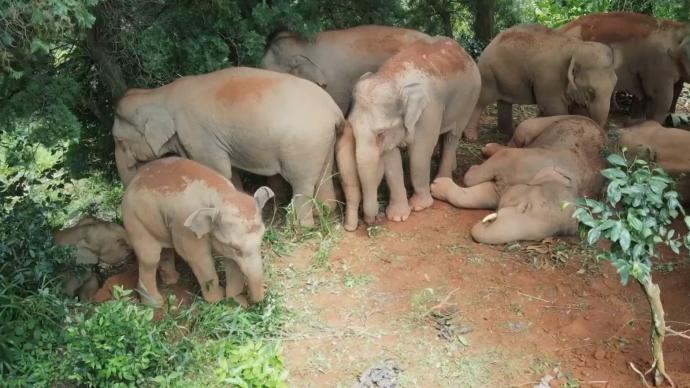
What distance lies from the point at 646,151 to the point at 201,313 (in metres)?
3.60

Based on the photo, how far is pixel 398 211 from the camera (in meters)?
6.05

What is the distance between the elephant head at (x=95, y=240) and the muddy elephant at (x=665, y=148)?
393cm

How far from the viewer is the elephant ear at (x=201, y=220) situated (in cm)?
451

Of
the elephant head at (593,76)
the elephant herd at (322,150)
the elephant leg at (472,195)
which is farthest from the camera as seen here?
the elephant head at (593,76)

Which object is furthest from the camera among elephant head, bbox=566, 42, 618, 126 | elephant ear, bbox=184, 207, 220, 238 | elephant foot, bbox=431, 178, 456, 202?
elephant head, bbox=566, 42, 618, 126

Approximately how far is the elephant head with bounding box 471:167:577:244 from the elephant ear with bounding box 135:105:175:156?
242 centimetres

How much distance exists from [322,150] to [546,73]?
2723 millimetres

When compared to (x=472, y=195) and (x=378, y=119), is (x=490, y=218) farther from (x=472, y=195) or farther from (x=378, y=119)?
(x=378, y=119)

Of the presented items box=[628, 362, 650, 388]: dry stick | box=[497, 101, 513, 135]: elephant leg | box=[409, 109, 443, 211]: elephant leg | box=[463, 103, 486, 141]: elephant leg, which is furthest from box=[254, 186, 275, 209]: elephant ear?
box=[497, 101, 513, 135]: elephant leg

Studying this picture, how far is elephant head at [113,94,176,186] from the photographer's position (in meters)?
5.62

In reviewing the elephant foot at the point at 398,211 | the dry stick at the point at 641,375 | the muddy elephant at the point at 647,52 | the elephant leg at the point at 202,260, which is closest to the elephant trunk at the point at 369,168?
the elephant foot at the point at 398,211

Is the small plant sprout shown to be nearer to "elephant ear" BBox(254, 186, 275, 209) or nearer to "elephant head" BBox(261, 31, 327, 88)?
"elephant ear" BBox(254, 186, 275, 209)

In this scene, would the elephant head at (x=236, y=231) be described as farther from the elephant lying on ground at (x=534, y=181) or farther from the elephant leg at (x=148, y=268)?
the elephant lying on ground at (x=534, y=181)

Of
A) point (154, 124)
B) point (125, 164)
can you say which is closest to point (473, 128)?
point (154, 124)
